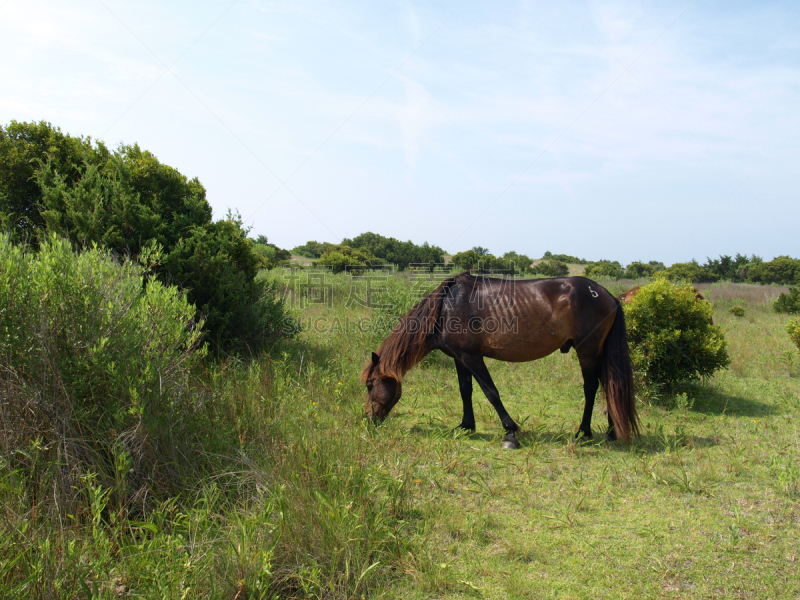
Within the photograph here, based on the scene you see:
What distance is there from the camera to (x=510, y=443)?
4.88m

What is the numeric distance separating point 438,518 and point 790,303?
17201mm

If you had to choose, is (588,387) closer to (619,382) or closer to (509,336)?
(619,382)

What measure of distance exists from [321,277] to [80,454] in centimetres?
1402

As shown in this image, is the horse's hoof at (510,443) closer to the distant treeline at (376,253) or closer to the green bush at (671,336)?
the green bush at (671,336)

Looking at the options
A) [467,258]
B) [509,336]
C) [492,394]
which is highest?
[467,258]

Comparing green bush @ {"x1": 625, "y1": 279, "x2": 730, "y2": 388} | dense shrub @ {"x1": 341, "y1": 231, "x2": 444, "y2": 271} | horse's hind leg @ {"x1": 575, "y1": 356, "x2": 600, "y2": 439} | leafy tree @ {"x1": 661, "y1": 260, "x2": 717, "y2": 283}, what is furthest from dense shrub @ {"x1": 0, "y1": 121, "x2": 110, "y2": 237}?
leafy tree @ {"x1": 661, "y1": 260, "x2": 717, "y2": 283}

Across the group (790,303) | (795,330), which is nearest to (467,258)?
(790,303)

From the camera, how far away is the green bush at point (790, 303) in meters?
14.7

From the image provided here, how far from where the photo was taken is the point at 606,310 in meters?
5.04

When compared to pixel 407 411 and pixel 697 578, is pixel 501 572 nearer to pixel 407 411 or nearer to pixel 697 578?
pixel 697 578

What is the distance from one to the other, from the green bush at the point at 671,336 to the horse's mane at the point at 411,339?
2920mm

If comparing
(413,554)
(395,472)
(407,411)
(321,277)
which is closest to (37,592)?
(413,554)

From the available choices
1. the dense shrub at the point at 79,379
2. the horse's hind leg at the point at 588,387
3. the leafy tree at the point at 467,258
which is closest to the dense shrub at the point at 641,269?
the leafy tree at the point at 467,258

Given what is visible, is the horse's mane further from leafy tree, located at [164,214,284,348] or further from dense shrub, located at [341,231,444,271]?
dense shrub, located at [341,231,444,271]
